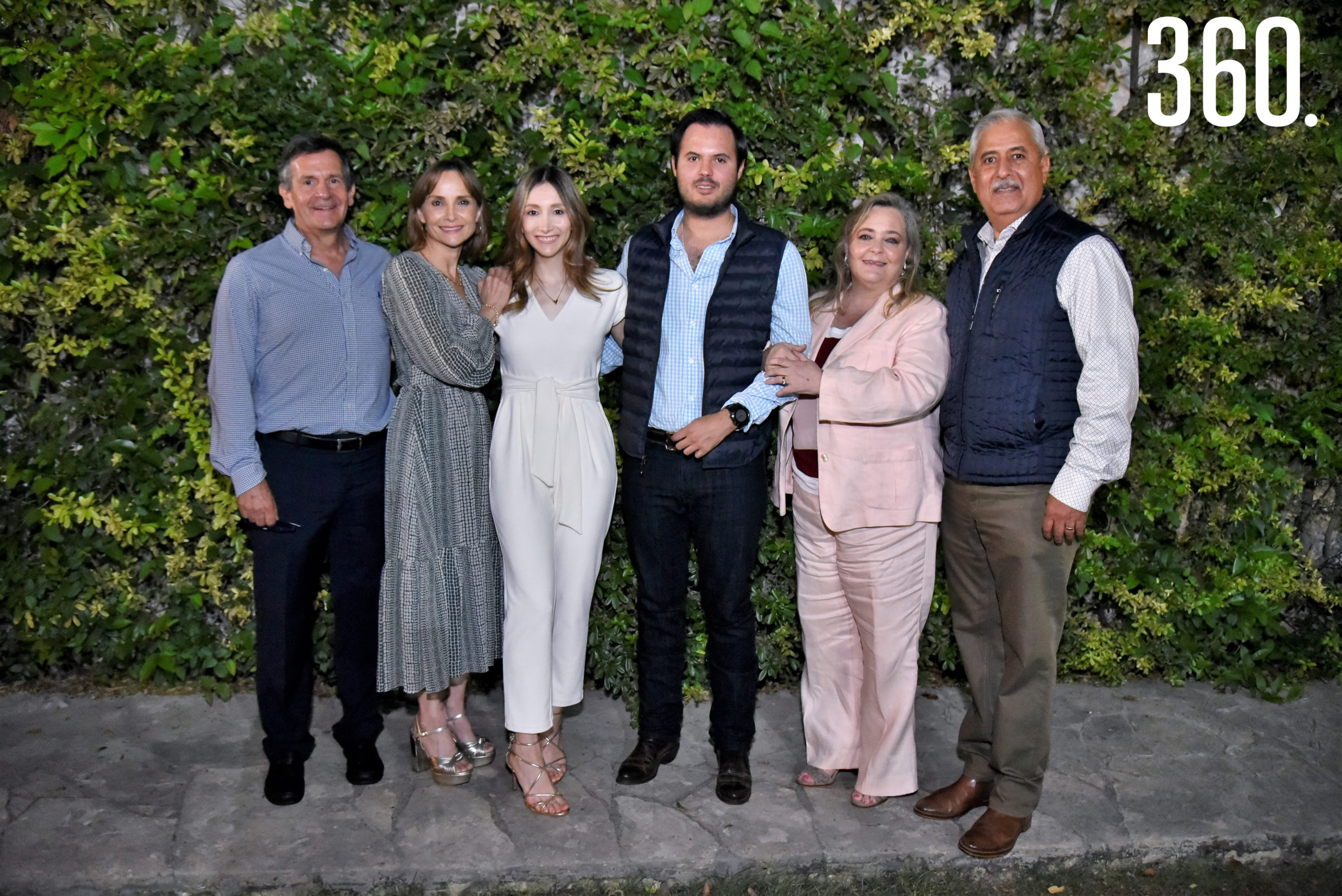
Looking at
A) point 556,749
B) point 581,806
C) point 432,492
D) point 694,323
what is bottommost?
point 581,806

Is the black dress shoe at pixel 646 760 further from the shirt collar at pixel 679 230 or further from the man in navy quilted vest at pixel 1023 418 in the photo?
the shirt collar at pixel 679 230

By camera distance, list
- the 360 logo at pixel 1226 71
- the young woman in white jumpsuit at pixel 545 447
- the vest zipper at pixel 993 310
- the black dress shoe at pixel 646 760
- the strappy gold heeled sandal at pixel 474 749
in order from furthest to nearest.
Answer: the 360 logo at pixel 1226 71
the strappy gold heeled sandal at pixel 474 749
the black dress shoe at pixel 646 760
the young woman in white jumpsuit at pixel 545 447
the vest zipper at pixel 993 310

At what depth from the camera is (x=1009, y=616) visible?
3535 mm

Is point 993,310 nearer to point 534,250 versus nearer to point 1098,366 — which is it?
point 1098,366

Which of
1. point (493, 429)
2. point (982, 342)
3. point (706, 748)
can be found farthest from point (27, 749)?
point (982, 342)

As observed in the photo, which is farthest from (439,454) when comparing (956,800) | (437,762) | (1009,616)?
(956,800)

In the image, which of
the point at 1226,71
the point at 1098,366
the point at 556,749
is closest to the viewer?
the point at 1098,366

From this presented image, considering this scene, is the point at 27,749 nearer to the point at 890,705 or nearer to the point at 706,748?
the point at 706,748

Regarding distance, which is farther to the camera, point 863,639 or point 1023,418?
point 863,639

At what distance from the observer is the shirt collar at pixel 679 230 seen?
3688mm

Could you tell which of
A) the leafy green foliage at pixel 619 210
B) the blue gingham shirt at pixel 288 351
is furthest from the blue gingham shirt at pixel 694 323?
the blue gingham shirt at pixel 288 351

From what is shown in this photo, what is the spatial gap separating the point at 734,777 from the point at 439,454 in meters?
1.50

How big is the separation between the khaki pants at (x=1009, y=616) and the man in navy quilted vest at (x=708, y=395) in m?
0.70

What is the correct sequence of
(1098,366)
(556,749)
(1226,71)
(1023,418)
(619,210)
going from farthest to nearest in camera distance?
1. (1226,71)
2. (619,210)
3. (556,749)
4. (1023,418)
5. (1098,366)
